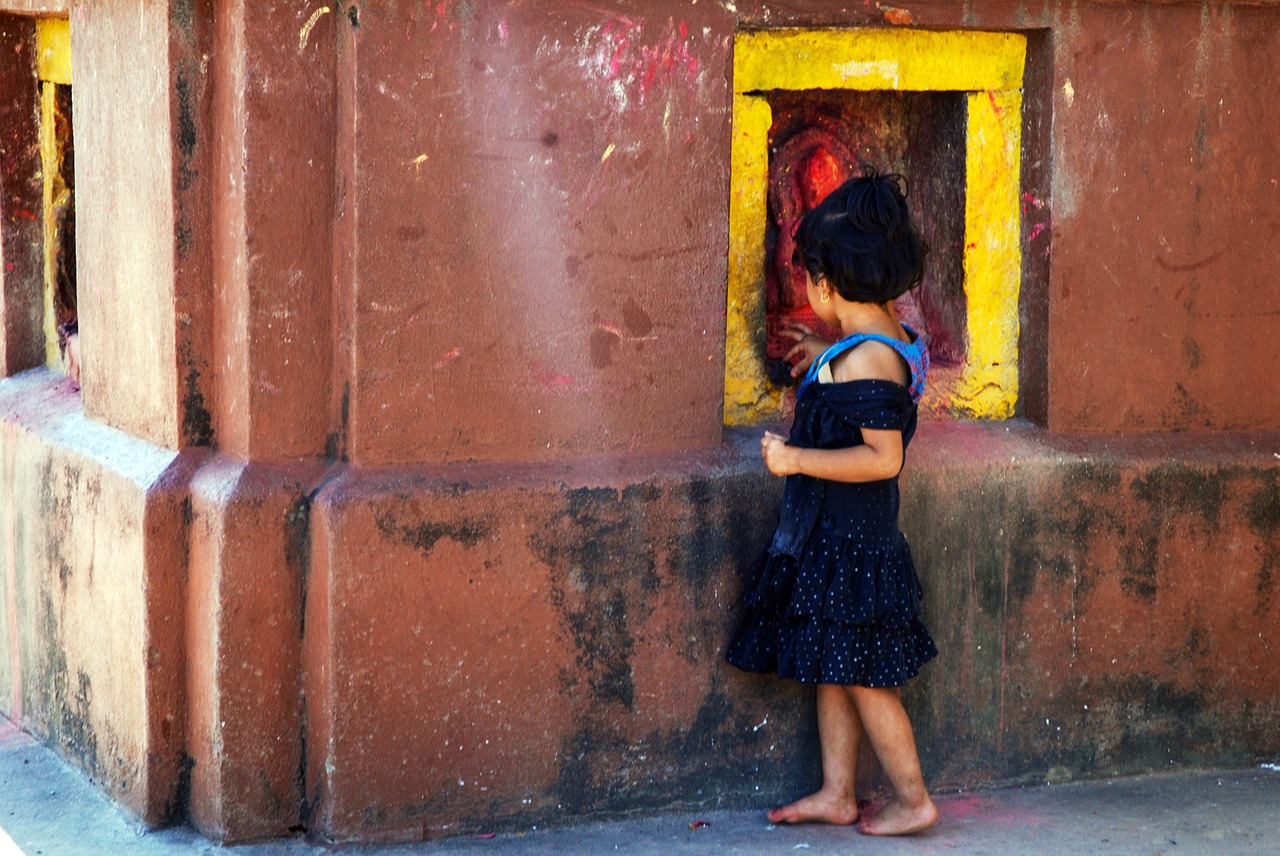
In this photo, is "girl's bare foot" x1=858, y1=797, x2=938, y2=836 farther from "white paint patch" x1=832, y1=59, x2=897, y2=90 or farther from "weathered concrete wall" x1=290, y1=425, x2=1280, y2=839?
"white paint patch" x1=832, y1=59, x2=897, y2=90

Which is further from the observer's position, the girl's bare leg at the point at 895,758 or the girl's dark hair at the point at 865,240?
the girl's bare leg at the point at 895,758

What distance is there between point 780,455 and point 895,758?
0.74 metres

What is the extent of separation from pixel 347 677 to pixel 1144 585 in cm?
190

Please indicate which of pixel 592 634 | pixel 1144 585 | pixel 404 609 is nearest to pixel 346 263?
pixel 404 609

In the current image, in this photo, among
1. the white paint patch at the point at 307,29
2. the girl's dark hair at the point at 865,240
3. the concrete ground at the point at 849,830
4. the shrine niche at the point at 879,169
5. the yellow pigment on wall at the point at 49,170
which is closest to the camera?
the white paint patch at the point at 307,29

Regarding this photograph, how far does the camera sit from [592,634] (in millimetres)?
3541

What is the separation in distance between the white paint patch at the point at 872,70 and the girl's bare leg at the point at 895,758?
1.39m

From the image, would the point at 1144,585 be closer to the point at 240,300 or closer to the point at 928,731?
the point at 928,731

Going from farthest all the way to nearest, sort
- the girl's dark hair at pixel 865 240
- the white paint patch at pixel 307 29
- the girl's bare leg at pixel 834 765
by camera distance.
A: 1. the girl's bare leg at pixel 834 765
2. the girl's dark hair at pixel 865 240
3. the white paint patch at pixel 307 29

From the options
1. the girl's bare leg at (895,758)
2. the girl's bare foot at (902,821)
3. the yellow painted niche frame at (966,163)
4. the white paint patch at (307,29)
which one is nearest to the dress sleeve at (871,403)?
the yellow painted niche frame at (966,163)

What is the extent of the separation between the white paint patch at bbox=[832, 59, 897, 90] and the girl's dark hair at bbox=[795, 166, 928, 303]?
415 mm

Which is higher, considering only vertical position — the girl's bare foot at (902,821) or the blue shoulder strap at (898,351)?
the blue shoulder strap at (898,351)

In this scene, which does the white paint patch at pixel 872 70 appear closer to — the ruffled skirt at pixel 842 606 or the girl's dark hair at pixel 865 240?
the girl's dark hair at pixel 865 240

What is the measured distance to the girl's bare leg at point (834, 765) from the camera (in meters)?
3.63
